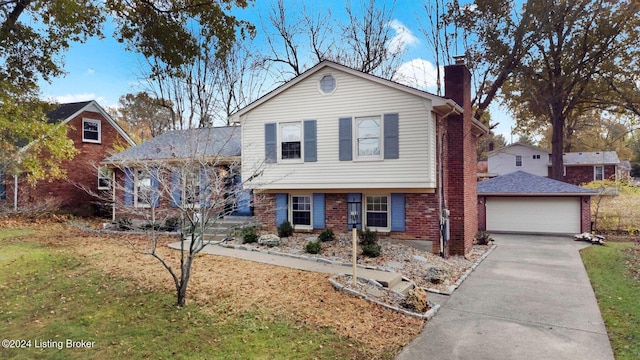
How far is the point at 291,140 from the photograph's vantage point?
511 inches

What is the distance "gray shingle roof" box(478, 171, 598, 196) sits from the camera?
18469 millimetres

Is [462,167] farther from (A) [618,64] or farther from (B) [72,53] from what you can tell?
(A) [618,64]

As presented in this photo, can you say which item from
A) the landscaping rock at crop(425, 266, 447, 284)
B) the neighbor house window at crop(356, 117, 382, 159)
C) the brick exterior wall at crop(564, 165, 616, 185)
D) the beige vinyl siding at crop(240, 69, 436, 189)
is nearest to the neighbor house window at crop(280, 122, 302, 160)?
the beige vinyl siding at crop(240, 69, 436, 189)

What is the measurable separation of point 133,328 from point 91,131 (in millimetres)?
18853

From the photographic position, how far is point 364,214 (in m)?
12.8

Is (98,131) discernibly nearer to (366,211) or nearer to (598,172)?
(366,211)

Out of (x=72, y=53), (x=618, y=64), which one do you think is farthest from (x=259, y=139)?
(x=618, y=64)

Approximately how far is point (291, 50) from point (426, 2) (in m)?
8.87

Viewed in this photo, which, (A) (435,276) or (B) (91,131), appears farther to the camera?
(B) (91,131)

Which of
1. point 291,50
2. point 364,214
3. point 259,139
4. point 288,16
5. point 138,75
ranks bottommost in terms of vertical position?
point 364,214

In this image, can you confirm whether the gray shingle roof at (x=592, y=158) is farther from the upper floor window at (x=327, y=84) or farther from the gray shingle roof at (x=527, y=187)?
the upper floor window at (x=327, y=84)

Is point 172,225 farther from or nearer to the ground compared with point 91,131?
nearer to the ground

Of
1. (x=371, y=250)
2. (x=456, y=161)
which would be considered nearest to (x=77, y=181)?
(x=371, y=250)

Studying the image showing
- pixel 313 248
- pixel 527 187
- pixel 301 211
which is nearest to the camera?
pixel 313 248
